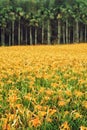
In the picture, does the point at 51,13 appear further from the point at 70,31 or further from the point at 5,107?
the point at 5,107

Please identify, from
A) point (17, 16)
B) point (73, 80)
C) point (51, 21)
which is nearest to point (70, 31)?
point (51, 21)

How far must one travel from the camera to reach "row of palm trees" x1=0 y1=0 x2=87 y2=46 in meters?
94.6

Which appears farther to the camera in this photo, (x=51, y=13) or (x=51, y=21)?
(x=51, y=21)

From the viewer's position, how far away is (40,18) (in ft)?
319

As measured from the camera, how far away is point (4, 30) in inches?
3812

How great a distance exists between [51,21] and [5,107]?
98502 millimetres

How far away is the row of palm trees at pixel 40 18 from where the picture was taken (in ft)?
310

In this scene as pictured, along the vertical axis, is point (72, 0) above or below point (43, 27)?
above

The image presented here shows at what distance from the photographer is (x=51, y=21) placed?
340 feet

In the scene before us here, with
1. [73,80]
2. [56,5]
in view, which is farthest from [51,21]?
[73,80]

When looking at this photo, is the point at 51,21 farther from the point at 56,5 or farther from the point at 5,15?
the point at 5,15

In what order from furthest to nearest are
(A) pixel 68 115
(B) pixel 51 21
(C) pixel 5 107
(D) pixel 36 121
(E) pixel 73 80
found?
(B) pixel 51 21 → (E) pixel 73 80 → (C) pixel 5 107 → (A) pixel 68 115 → (D) pixel 36 121

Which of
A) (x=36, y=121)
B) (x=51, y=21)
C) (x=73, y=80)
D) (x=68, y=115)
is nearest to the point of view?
(x=36, y=121)

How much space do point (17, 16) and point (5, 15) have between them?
10.3 feet
